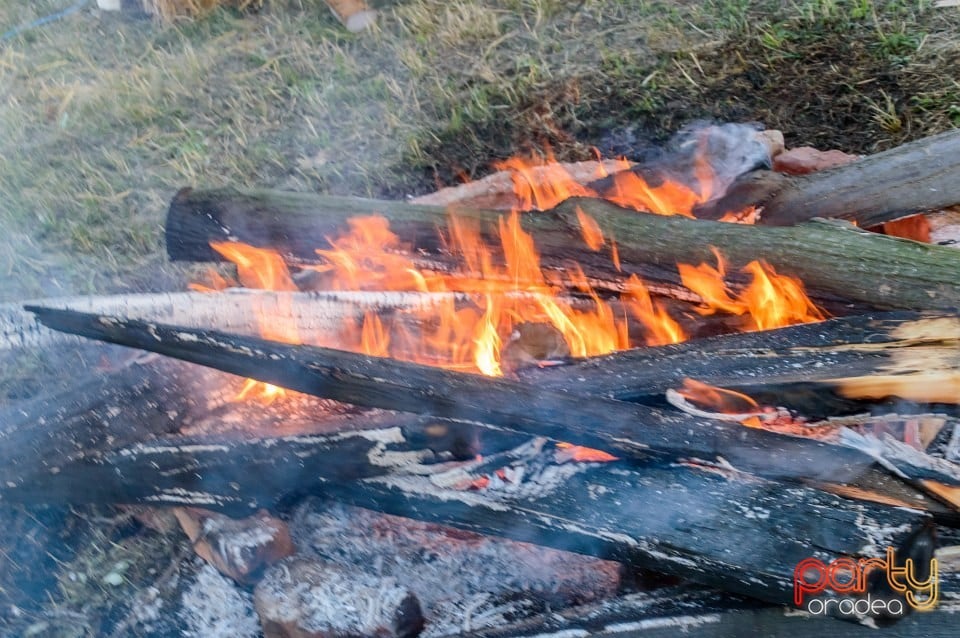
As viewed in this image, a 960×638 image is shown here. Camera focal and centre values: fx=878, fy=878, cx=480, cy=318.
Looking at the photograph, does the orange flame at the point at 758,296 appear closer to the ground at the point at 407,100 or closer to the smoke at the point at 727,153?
the smoke at the point at 727,153

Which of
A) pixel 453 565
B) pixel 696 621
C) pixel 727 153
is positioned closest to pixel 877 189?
pixel 727 153

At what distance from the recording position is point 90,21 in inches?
230

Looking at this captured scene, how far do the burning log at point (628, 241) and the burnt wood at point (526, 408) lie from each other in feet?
1.97

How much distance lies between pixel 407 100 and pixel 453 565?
297 cm

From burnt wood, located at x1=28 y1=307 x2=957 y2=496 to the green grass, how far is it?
6.08ft

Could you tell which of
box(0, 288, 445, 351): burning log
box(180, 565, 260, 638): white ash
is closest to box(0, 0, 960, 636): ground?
box(0, 288, 445, 351): burning log

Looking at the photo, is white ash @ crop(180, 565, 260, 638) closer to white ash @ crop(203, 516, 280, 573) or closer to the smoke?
white ash @ crop(203, 516, 280, 573)

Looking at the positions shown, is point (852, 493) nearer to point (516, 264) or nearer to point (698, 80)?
point (516, 264)

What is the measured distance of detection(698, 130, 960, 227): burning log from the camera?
114 inches

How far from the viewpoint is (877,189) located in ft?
9.58

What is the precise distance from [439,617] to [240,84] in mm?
3742

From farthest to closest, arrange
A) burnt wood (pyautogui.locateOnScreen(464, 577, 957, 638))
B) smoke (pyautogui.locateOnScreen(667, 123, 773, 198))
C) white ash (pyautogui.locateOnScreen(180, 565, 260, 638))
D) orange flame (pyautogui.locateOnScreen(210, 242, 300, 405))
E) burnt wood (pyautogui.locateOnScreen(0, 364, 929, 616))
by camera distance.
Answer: smoke (pyautogui.locateOnScreen(667, 123, 773, 198)) < orange flame (pyautogui.locateOnScreen(210, 242, 300, 405)) < white ash (pyautogui.locateOnScreen(180, 565, 260, 638)) < burnt wood (pyautogui.locateOnScreen(0, 364, 929, 616)) < burnt wood (pyautogui.locateOnScreen(464, 577, 957, 638))

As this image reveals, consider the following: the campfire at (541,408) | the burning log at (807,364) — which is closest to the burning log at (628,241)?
the campfire at (541,408)

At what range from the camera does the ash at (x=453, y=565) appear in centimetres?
216
